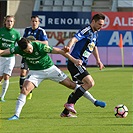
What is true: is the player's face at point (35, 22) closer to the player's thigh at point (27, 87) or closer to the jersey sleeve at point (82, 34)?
the jersey sleeve at point (82, 34)

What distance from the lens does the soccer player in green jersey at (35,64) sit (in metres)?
10.7

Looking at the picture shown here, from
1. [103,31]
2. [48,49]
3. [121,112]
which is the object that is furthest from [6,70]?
[103,31]

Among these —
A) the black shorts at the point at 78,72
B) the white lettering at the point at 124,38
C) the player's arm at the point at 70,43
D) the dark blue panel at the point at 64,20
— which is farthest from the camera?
the dark blue panel at the point at 64,20

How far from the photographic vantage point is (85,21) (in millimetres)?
34875

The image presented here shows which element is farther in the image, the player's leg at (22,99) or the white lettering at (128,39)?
the white lettering at (128,39)

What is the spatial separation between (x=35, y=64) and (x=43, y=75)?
0.26 metres

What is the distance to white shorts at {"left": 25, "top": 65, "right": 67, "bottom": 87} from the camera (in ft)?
36.4

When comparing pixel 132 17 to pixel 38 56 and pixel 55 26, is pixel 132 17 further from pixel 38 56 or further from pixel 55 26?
pixel 38 56

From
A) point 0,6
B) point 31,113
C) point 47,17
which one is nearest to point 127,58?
point 47,17

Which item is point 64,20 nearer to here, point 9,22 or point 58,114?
point 9,22

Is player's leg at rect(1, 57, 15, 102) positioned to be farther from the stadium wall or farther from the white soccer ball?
the stadium wall

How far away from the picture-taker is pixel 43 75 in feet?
36.7

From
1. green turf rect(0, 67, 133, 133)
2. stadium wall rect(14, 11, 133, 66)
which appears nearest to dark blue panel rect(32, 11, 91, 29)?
stadium wall rect(14, 11, 133, 66)

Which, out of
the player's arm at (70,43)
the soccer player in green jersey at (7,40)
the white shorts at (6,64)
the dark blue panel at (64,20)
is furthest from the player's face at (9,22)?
the dark blue panel at (64,20)
